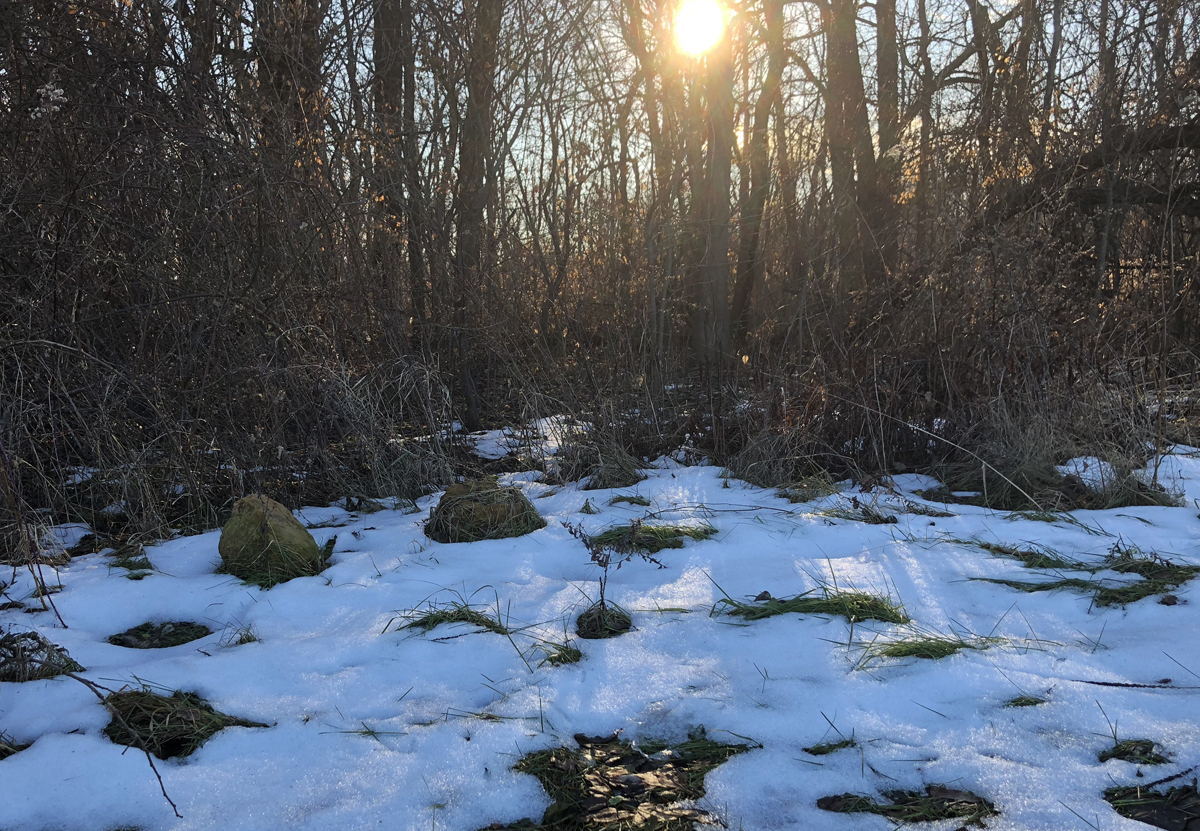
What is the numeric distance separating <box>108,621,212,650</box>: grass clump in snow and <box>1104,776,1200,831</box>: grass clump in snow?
8.25 feet

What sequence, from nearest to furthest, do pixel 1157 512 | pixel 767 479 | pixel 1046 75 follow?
pixel 1157 512 → pixel 767 479 → pixel 1046 75

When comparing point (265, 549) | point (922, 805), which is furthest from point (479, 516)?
point (922, 805)

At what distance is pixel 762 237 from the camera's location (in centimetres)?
948

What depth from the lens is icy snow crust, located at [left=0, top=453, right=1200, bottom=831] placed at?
1.49m

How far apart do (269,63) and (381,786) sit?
4.41 m

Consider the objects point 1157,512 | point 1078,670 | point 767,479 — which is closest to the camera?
point 1078,670

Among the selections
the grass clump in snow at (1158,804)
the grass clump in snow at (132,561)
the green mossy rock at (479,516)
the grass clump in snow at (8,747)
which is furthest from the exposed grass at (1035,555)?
the grass clump in snow at (132,561)

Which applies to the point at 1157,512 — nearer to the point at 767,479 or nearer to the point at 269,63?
the point at 767,479

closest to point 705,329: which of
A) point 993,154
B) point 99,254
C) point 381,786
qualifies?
point 993,154

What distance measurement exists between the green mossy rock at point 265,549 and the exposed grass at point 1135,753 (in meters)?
2.59

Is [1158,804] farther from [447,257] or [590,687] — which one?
[447,257]

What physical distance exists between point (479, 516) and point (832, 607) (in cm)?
161

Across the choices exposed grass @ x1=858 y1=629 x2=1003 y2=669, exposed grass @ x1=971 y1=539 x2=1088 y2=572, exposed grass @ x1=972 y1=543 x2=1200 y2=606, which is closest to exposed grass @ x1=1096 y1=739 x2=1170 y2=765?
exposed grass @ x1=858 y1=629 x2=1003 y2=669

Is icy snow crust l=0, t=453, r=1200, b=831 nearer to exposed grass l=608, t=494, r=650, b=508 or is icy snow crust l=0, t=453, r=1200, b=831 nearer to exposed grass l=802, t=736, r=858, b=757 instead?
exposed grass l=802, t=736, r=858, b=757
